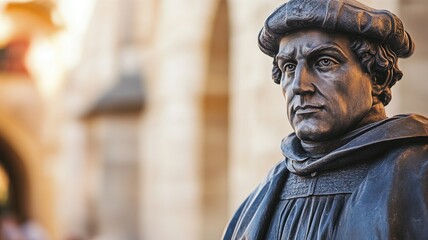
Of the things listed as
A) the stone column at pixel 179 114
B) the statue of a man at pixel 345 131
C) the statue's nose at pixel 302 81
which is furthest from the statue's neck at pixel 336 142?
the stone column at pixel 179 114

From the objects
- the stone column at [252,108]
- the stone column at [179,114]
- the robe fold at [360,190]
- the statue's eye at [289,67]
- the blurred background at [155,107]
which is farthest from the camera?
the stone column at [179,114]

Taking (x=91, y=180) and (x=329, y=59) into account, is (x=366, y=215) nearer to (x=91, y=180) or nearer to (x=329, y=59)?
(x=329, y=59)

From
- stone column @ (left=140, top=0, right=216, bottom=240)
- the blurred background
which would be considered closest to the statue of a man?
the blurred background

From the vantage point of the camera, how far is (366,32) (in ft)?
8.04

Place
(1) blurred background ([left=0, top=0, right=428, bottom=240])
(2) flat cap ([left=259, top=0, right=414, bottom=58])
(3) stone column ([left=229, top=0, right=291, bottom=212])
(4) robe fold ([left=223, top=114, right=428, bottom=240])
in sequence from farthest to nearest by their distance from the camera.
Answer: (1) blurred background ([left=0, top=0, right=428, bottom=240])
(3) stone column ([left=229, top=0, right=291, bottom=212])
(2) flat cap ([left=259, top=0, right=414, bottom=58])
(4) robe fold ([left=223, top=114, right=428, bottom=240])

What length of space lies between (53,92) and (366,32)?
63.1 ft

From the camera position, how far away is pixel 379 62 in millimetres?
2498

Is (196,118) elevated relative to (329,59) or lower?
lower

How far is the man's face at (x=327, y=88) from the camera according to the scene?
247 cm

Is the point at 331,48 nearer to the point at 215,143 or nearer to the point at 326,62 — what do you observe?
the point at 326,62

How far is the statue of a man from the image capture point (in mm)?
2357

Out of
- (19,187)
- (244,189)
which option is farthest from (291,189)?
(19,187)

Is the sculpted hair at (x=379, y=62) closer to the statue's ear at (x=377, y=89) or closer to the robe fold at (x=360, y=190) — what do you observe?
the statue's ear at (x=377, y=89)

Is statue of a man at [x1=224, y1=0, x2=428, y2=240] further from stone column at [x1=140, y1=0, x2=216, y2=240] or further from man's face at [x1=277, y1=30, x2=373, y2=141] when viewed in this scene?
stone column at [x1=140, y1=0, x2=216, y2=240]
